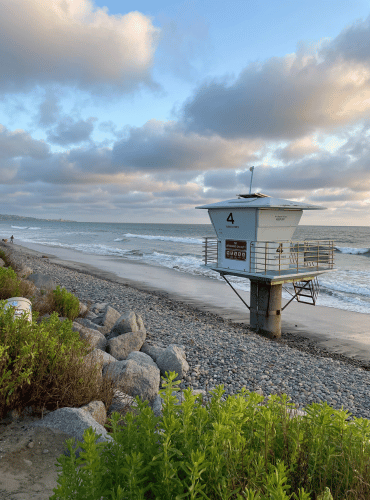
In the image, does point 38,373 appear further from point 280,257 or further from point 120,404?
point 280,257

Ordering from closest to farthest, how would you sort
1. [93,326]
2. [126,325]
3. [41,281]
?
[126,325], [93,326], [41,281]

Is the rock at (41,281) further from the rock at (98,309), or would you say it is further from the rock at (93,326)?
the rock at (93,326)

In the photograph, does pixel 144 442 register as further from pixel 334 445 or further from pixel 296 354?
pixel 296 354

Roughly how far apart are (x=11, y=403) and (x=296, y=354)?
33.5ft

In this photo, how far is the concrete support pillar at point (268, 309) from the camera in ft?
47.7

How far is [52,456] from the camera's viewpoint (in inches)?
138

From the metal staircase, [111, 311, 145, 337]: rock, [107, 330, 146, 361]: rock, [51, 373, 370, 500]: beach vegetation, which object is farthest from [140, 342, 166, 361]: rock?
the metal staircase

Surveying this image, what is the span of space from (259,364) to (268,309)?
506 centimetres

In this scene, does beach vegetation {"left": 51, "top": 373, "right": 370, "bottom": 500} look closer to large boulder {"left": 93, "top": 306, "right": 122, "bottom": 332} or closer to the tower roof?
large boulder {"left": 93, "top": 306, "right": 122, "bottom": 332}

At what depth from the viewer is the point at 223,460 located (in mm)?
2146

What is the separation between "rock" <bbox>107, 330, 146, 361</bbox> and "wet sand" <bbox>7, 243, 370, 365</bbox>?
9.01 m

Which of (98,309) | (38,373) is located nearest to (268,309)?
(98,309)

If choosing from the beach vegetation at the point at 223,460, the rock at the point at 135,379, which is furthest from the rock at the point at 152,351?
the beach vegetation at the point at 223,460

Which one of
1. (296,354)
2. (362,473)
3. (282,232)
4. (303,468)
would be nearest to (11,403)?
(303,468)
